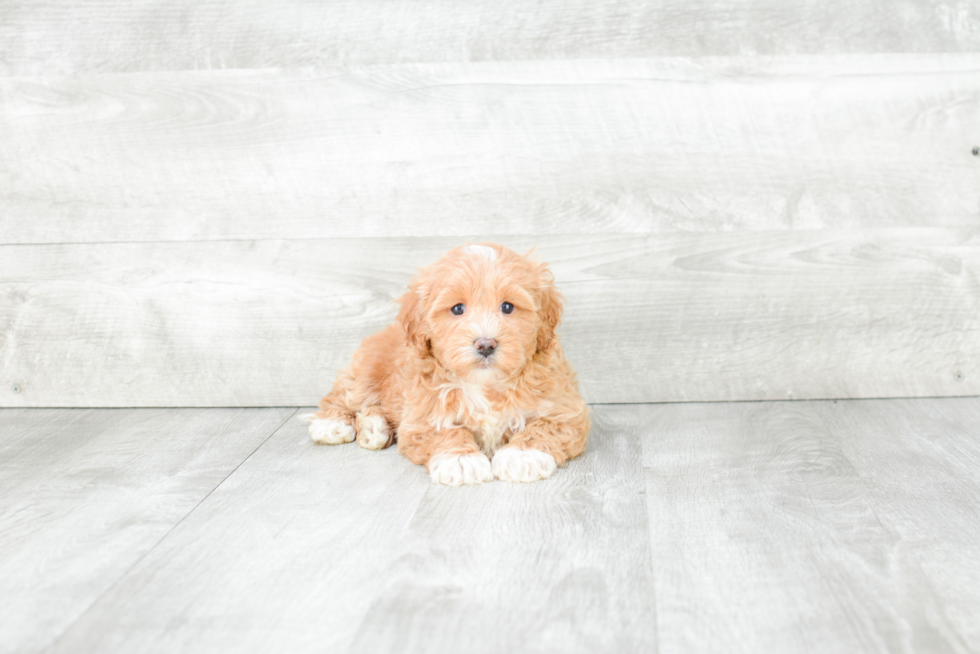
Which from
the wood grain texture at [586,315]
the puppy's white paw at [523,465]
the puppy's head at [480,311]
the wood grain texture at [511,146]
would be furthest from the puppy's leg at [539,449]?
the wood grain texture at [511,146]

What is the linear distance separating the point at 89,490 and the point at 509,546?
1115 mm

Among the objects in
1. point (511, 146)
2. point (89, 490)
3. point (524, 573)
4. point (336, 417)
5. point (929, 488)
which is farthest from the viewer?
point (511, 146)

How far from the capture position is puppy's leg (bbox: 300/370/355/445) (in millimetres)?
2484

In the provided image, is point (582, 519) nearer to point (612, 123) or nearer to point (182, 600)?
point (182, 600)

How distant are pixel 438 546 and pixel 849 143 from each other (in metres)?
1.96

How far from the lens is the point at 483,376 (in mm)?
2072

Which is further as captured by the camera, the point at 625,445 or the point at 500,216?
the point at 500,216

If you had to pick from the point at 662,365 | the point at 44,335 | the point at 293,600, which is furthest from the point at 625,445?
the point at 44,335

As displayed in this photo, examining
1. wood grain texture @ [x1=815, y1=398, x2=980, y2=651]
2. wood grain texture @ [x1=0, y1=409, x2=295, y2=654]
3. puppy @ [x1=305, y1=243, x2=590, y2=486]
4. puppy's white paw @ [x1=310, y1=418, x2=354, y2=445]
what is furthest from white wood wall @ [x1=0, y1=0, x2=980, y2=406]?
puppy @ [x1=305, y1=243, x2=590, y2=486]

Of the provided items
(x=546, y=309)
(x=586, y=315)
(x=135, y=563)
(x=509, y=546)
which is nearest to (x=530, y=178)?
(x=586, y=315)

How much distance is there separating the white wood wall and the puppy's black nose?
34.5 inches

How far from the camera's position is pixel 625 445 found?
2412 mm

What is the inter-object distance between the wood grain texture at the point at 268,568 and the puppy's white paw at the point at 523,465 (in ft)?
0.67

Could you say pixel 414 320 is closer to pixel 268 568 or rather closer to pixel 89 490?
pixel 268 568
